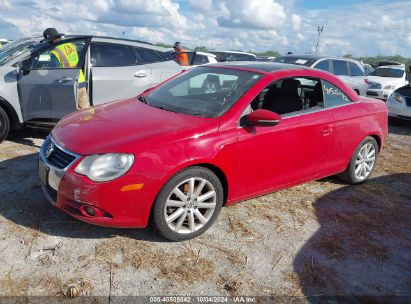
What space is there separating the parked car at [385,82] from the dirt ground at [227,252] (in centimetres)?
888

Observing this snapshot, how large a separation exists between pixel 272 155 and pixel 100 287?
1.98m

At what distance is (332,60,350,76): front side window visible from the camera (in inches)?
426

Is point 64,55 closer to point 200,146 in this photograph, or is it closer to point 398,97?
point 200,146

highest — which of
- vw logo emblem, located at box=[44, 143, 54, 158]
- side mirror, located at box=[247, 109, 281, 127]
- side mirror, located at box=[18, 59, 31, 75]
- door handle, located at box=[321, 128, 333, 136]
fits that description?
side mirror, located at box=[18, 59, 31, 75]

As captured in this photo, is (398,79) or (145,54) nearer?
(145,54)

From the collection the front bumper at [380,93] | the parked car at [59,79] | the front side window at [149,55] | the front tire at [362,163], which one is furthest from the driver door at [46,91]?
the front bumper at [380,93]

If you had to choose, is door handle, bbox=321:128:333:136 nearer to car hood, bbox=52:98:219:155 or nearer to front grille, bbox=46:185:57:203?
car hood, bbox=52:98:219:155

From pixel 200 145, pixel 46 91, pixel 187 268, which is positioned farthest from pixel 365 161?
pixel 46 91

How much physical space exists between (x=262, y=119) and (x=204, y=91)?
2.90ft

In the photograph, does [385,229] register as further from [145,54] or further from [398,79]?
[398,79]

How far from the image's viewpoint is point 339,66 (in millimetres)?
10961

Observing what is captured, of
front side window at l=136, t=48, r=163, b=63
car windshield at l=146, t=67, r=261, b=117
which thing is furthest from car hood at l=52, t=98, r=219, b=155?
front side window at l=136, t=48, r=163, b=63

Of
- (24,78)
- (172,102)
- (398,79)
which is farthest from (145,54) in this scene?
(398,79)

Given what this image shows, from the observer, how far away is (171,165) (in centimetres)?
314
